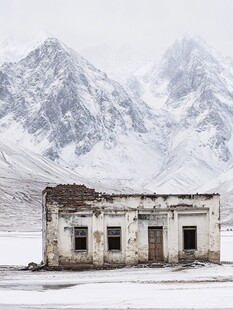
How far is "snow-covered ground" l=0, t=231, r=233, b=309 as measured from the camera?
80.9 ft

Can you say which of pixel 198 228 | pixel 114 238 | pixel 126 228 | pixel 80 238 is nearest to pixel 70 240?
pixel 80 238

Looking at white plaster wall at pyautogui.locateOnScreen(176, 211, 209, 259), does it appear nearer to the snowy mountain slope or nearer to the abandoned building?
the abandoned building

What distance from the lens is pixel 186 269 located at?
127ft

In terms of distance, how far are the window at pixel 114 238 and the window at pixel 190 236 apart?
3.74 m

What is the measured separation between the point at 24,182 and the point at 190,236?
113935 mm

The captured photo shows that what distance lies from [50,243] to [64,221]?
4.76 feet

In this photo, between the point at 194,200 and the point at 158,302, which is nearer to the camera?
the point at 158,302

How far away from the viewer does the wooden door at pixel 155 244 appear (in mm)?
42219

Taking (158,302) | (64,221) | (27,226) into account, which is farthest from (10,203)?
(158,302)

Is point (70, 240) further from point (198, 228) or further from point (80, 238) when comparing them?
point (198, 228)

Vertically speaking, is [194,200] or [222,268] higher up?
[194,200]

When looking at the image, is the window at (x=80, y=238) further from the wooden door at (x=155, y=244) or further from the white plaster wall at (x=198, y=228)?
the white plaster wall at (x=198, y=228)

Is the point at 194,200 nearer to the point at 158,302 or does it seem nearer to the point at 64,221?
the point at 64,221

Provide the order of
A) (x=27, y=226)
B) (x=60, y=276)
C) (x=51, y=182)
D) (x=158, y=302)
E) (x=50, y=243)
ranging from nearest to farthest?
(x=158, y=302)
(x=60, y=276)
(x=50, y=243)
(x=27, y=226)
(x=51, y=182)
